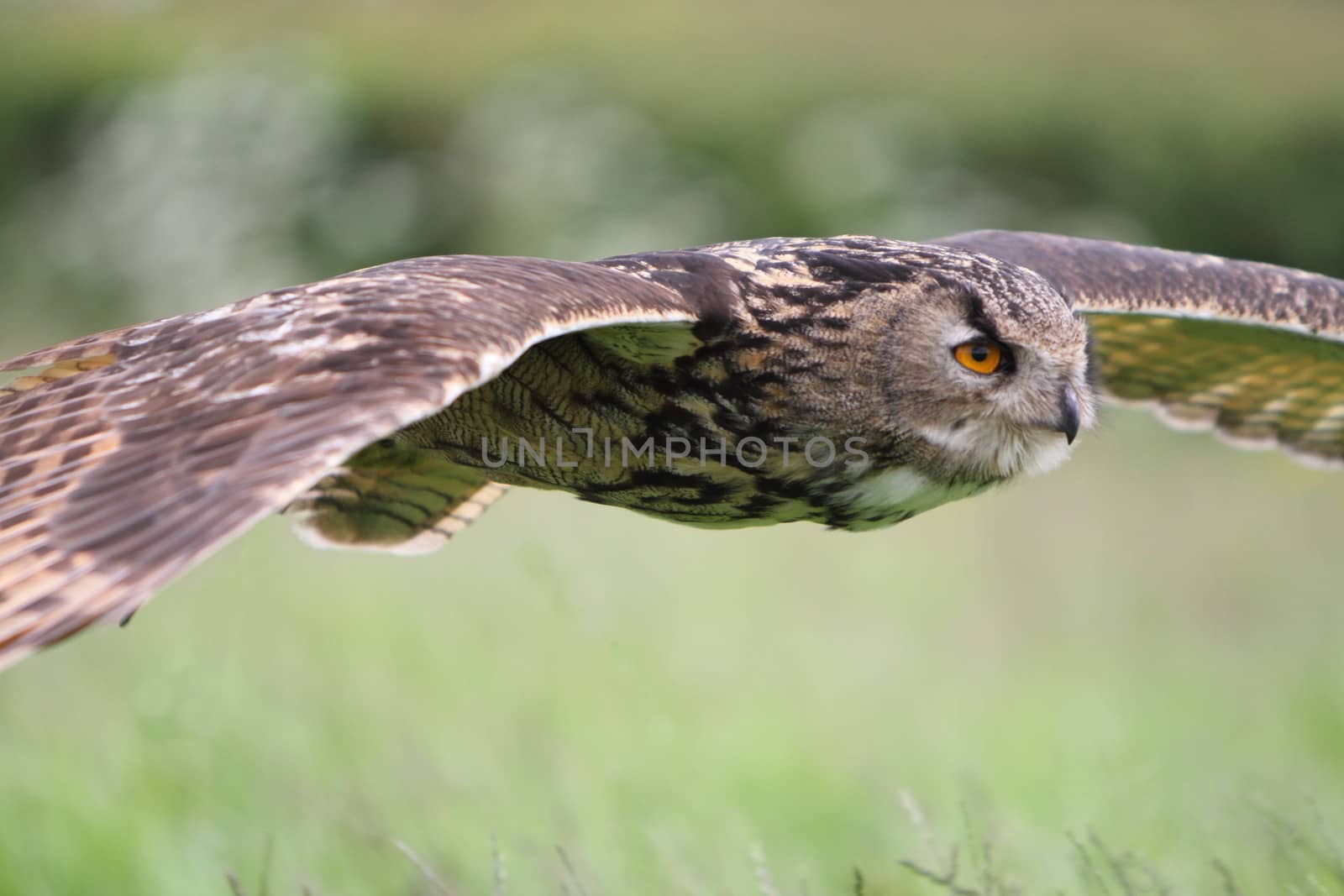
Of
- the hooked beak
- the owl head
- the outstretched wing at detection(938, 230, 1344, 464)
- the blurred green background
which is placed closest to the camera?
the owl head

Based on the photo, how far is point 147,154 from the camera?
40.3 feet

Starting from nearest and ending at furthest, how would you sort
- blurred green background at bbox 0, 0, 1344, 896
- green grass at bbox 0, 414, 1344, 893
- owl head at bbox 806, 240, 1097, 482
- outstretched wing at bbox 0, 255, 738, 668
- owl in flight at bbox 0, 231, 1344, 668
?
outstretched wing at bbox 0, 255, 738, 668
owl in flight at bbox 0, 231, 1344, 668
owl head at bbox 806, 240, 1097, 482
green grass at bbox 0, 414, 1344, 893
blurred green background at bbox 0, 0, 1344, 896

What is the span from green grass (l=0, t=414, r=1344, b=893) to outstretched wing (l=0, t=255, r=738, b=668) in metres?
1.01

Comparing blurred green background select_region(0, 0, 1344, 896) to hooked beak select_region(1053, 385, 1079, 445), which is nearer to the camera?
hooked beak select_region(1053, 385, 1079, 445)

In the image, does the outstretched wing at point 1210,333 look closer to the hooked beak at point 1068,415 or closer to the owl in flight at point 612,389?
the owl in flight at point 612,389

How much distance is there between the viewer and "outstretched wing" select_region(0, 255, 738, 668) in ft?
7.36

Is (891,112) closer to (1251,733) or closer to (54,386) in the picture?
(1251,733)

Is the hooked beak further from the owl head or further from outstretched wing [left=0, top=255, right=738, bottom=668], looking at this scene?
outstretched wing [left=0, top=255, right=738, bottom=668]

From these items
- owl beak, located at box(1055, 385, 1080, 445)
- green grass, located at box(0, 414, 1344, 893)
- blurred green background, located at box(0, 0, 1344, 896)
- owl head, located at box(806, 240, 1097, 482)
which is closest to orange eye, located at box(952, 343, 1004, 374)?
owl head, located at box(806, 240, 1097, 482)

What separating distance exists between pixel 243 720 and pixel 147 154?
8836 mm

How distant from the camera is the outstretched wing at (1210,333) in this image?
4180mm

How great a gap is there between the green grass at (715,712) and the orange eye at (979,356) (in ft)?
2.60

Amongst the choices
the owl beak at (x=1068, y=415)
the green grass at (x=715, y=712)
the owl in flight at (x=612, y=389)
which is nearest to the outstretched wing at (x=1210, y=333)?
the owl in flight at (x=612, y=389)

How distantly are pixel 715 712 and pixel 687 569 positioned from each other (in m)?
2.33
